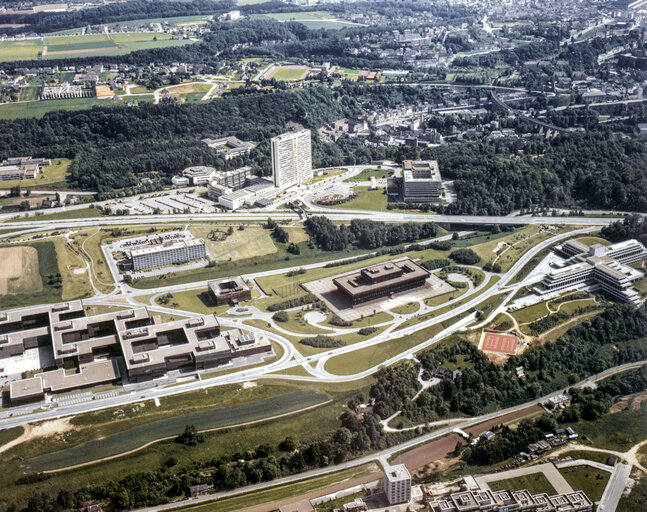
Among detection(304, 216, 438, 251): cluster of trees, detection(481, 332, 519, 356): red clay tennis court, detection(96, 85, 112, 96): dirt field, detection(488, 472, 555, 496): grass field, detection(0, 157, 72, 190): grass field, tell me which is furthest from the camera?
detection(96, 85, 112, 96): dirt field

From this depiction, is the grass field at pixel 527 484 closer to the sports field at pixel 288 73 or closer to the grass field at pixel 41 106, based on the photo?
the grass field at pixel 41 106

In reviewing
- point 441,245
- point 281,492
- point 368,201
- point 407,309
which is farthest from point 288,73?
point 281,492

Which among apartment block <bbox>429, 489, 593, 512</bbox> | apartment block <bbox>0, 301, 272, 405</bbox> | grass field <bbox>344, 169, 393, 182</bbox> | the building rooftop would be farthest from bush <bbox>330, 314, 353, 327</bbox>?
grass field <bbox>344, 169, 393, 182</bbox>

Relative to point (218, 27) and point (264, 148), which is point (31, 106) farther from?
point (218, 27)

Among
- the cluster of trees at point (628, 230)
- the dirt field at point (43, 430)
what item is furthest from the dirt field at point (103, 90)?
the cluster of trees at point (628, 230)

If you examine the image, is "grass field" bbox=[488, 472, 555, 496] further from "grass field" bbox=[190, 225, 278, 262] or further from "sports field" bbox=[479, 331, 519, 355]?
"grass field" bbox=[190, 225, 278, 262]
